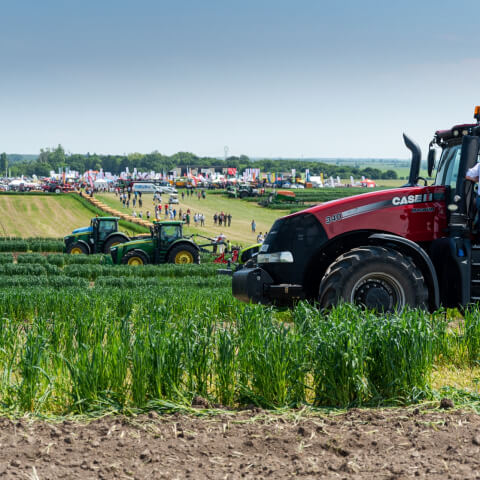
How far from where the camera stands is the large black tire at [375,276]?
23.5 ft

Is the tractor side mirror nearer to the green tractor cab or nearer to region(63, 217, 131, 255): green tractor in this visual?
the green tractor cab

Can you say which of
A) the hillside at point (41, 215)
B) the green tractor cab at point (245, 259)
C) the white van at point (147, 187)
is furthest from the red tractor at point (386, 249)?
the white van at point (147, 187)

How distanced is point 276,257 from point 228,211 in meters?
61.8

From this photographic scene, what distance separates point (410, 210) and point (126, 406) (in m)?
4.37

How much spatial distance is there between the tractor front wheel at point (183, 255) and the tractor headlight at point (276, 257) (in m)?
17.0

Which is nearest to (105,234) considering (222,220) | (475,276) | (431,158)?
(431,158)

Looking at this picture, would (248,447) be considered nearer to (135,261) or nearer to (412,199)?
(412,199)

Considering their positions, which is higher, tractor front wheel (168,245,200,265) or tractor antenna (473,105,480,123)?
tractor antenna (473,105,480,123)

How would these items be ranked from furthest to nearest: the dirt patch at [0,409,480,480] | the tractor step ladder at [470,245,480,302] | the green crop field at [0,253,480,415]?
the tractor step ladder at [470,245,480,302] → the green crop field at [0,253,480,415] → the dirt patch at [0,409,480,480]

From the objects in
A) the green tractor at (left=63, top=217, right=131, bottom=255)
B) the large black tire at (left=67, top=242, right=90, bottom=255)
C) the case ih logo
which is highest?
the case ih logo

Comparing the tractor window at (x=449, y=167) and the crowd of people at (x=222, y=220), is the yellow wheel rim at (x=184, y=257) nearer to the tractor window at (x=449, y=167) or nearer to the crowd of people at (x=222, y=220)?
the tractor window at (x=449, y=167)

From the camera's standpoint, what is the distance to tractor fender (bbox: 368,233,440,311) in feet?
23.7

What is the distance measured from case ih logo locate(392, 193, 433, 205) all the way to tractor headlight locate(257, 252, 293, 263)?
1.48 meters

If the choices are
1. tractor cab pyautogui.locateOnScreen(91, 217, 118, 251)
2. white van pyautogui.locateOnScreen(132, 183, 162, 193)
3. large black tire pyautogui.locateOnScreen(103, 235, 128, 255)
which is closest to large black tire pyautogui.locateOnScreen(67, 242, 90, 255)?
tractor cab pyautogui.locateOnScreen(91, 217, 118, 251)
